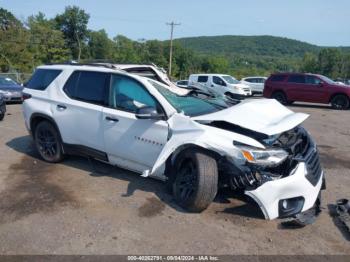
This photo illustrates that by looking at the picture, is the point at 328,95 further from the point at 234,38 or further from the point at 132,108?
the point at 234,38

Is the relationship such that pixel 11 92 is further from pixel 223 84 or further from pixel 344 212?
pixel 344 212

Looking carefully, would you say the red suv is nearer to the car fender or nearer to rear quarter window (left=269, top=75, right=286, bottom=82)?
rear quarter window (left=269, top=75, right=286, bottom=82)

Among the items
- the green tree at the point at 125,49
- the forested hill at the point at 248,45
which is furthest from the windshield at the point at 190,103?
the forested hill at the point at 248,45

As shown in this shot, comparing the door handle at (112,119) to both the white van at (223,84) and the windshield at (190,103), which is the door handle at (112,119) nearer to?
the windshield at (190,103)

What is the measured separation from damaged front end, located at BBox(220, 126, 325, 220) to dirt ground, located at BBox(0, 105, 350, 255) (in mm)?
300

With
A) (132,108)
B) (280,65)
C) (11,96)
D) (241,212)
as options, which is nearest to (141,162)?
(132,108)

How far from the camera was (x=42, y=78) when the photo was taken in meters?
6.51

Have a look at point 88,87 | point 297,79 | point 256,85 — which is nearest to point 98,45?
point 256,85

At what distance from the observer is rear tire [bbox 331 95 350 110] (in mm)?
17594

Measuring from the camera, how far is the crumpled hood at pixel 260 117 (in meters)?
4.22

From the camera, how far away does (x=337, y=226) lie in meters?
4.16

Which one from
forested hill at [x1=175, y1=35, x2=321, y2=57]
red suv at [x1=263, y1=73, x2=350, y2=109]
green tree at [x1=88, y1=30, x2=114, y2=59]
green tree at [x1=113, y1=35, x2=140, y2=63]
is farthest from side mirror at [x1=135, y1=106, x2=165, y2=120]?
forested hill at [x1=175, y1=35, x2=321, y2=57]

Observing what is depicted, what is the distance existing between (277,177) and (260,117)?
0.88 m

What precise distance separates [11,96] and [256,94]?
66.1ft
